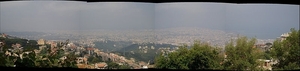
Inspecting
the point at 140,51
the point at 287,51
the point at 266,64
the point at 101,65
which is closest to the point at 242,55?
the point at 266,64

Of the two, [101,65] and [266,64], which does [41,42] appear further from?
[266,64]

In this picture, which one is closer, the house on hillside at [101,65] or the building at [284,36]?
the house on hillside at [101,65]

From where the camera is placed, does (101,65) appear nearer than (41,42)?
Yes

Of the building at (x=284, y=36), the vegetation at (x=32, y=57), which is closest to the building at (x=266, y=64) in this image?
the building at (x=284, y=36)

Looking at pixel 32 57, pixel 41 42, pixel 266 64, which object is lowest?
pixel 266 64

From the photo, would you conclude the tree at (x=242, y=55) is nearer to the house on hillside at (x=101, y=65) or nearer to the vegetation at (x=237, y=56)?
the vegetation at (x=237, y=56)

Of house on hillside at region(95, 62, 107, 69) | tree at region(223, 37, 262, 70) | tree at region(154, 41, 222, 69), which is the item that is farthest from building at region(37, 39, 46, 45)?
tree at region(223, 37, 262, 70)
